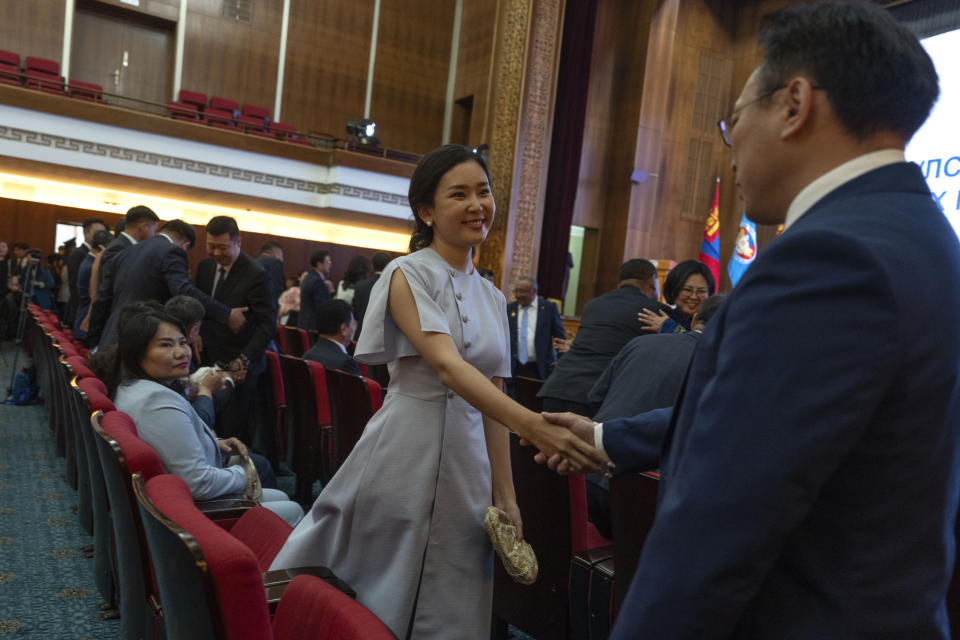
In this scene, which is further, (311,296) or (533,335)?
(311,296)

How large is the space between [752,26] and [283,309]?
9.96 metres

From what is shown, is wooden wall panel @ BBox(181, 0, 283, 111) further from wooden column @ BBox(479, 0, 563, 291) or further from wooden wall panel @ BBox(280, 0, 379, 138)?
wooden column @ BBox(479, 0, 563, 291)

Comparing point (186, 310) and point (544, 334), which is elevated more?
point (186, 310)

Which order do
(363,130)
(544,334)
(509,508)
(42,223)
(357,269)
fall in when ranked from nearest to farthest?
(509,508), (544,334), (357,269), (42,223), (363,130)

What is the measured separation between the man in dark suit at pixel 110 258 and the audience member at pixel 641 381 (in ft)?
9.02

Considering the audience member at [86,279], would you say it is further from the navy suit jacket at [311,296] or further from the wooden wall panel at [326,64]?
the wooden wall panel at [326,64]

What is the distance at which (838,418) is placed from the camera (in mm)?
616

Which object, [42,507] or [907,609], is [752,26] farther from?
[907,609]

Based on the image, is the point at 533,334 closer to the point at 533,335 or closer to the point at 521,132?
the point at 533,335

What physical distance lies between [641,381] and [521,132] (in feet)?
30.1

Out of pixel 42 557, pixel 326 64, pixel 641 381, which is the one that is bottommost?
pixel 42 557

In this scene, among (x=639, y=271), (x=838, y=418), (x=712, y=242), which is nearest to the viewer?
(x=838, y=418)

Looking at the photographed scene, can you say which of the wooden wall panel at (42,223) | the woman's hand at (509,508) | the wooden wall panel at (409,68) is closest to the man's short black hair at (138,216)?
the woman's hand at (509,508)

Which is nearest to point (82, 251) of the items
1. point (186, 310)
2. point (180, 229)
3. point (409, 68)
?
point (180, 229)
